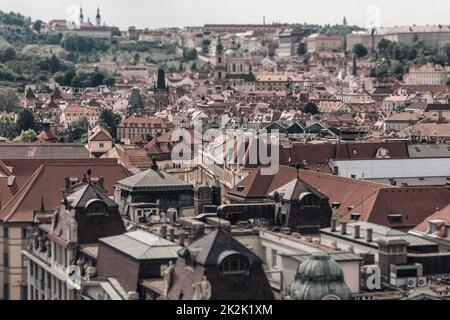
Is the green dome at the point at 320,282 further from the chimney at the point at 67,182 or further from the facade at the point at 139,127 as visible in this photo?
the facade at the point at 139,127

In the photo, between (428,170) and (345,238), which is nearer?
(345,238)

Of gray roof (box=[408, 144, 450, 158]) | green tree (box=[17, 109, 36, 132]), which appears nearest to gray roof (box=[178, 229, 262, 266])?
gray roof (box=[408, 144, 450, 158])

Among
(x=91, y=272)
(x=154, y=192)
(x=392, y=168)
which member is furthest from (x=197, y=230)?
(x=392, y=168)

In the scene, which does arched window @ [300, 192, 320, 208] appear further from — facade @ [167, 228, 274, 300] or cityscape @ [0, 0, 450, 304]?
facade @ [167, 228, 274, 300]

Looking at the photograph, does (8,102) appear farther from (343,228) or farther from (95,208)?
(343,228)

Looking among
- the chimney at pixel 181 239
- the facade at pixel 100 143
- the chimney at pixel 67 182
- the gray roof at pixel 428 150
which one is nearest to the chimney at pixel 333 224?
the chimney at pixel 181 239

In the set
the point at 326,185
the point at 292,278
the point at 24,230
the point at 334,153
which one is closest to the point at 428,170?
the point at 334,153
